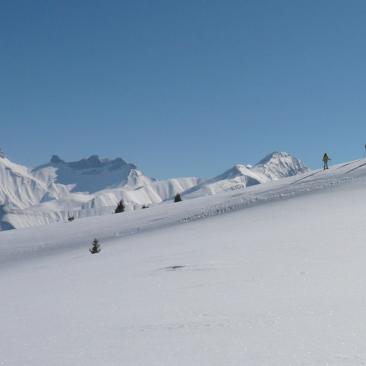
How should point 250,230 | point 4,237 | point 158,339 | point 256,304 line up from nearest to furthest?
1. point 158,339
2. point 256,304
3. point 250,230
4. point 4,237

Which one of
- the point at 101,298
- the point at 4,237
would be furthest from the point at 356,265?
the point at 4,237

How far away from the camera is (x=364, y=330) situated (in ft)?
17.5

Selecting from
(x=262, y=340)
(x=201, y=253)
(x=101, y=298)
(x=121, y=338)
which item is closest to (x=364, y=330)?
(x=262, y=340)

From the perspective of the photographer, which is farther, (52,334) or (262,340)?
(52,334)

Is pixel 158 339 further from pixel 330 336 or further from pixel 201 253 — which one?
pixel 201 253

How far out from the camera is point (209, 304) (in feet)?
24.2

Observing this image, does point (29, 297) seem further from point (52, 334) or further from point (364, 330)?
point (364, 330)

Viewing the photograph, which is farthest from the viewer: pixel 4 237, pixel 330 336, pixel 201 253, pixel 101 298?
pixel 4 237

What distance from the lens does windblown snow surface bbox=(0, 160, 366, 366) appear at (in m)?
5.21

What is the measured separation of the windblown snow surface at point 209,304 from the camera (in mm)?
5211

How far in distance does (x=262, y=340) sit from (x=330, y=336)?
2.35ft

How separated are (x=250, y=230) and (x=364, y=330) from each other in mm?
12290

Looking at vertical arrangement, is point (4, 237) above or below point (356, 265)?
above

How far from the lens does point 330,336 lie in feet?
17.2
